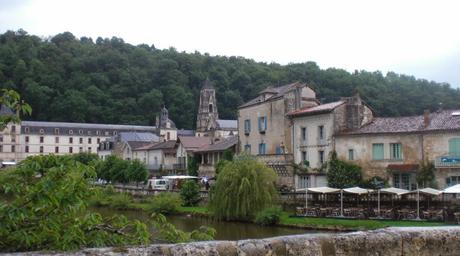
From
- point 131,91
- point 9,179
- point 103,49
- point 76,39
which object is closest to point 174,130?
point 131,91

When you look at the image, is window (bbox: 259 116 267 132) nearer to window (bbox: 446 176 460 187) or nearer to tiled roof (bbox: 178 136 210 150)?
window (bbox: 446 176 460 187)

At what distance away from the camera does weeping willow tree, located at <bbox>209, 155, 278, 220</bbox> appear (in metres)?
35.3

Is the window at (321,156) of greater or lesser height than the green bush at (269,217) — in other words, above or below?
above

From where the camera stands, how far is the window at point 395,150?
39562 millimetres

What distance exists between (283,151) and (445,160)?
49.2 feet

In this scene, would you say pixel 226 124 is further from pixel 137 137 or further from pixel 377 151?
pixel 377 151

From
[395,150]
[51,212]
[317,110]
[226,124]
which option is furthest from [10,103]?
[226,124]

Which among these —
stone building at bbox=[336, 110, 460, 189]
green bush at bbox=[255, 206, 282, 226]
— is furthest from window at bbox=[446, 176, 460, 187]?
green bush at bbox=[255, 206, 282, 226]

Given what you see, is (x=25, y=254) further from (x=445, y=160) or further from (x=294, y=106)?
(x=294, y=106)

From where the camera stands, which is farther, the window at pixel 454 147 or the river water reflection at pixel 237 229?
the window at pixel 454 147

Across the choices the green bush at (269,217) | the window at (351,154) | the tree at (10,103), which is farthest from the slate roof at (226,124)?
the tree at (10,103)

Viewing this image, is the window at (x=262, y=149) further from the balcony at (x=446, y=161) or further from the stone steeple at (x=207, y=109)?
the stone steeple at (x=207, y=109)

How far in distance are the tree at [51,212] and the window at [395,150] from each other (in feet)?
117

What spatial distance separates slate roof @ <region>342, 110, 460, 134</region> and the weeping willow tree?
9635 mm
